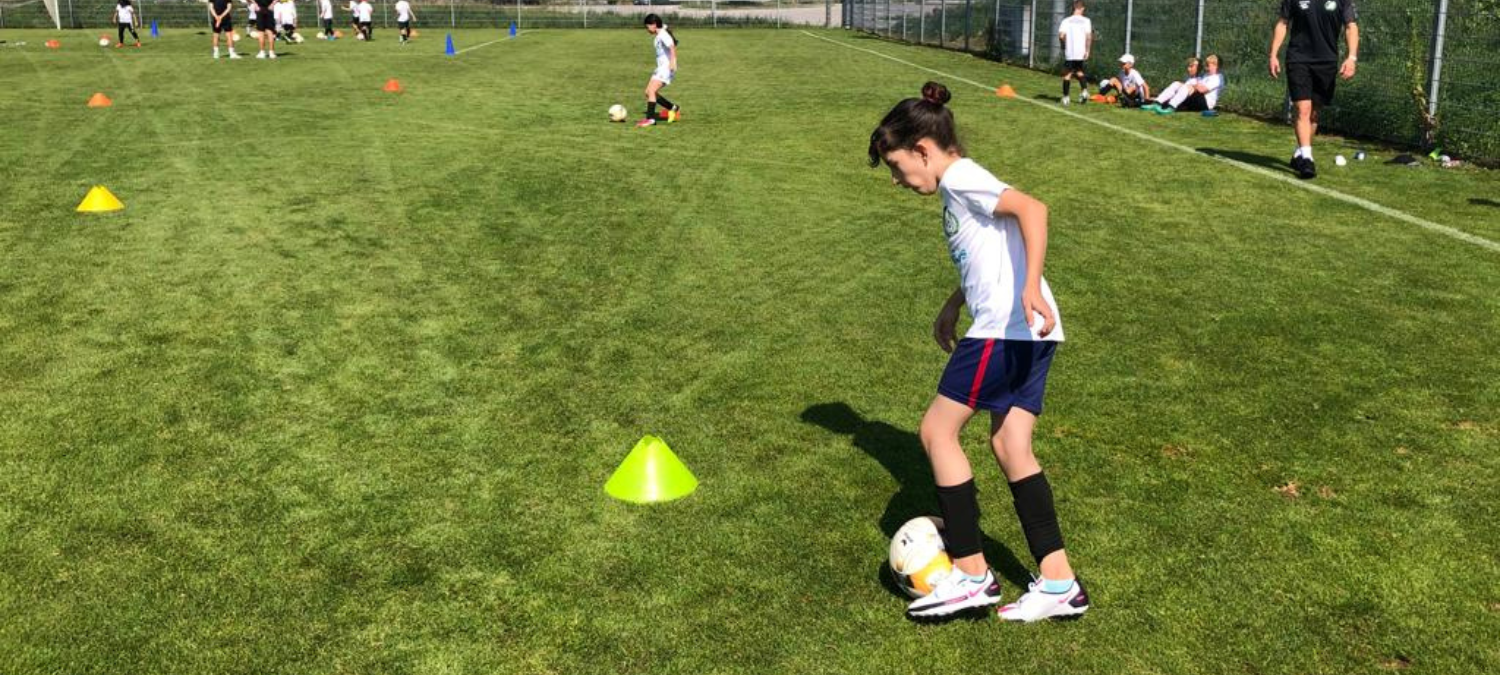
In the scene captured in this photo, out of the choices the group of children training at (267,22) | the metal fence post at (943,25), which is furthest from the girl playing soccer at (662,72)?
the metal fence post at (943,25)

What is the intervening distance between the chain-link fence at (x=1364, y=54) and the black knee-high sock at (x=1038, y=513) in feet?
37.0

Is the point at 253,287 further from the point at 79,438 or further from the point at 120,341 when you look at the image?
the point at 79,438

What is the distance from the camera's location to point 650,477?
15.4ft

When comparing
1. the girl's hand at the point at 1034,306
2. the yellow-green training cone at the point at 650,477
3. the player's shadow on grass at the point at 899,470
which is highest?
the girl's hand at the point at 1034,306

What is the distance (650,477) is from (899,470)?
109 cm

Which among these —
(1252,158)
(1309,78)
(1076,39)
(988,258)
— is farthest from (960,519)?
(1076,39)

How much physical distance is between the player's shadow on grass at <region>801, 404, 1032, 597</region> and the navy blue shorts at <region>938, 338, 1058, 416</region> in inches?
20.6

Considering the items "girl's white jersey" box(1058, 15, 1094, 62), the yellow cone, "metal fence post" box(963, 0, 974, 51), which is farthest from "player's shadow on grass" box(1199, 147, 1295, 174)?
"metal fence post" box(963, 0, 974, 51)

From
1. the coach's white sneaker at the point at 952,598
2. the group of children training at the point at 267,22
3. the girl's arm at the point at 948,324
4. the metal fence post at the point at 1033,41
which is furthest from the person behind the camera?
the group of children training at the point at 267,22

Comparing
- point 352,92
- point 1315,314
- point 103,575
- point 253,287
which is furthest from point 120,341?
point 352,92

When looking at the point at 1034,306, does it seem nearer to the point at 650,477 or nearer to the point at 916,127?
the point at 916,127

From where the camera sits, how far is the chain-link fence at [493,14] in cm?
4866

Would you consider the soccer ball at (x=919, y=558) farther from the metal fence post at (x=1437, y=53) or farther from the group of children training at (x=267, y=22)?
the group of children training at (x=267, y=22)

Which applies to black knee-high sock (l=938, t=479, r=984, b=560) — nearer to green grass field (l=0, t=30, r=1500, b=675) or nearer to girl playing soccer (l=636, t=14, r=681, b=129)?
green grass field (l=0, t=30, r=1500, b=675)
